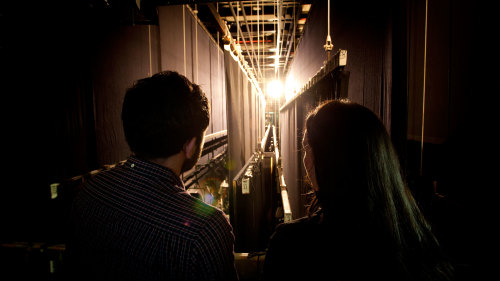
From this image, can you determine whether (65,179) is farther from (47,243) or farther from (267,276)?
(267,276)

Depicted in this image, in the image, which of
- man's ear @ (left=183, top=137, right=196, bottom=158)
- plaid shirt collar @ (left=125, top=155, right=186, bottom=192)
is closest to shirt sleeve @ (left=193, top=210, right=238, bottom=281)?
plaid shirt collar @ (left=125, top=155, right=186, bottom=192)

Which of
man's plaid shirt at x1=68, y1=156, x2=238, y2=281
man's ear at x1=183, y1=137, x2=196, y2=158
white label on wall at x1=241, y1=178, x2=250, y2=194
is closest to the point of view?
man's plaid shirt at x1=68, y1=156, x2=238, y2=281

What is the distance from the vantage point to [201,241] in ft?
2.79

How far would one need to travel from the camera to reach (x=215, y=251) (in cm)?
88

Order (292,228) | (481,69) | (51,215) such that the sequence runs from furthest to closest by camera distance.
Answer: (51,215) < (292,228) < (481,69)

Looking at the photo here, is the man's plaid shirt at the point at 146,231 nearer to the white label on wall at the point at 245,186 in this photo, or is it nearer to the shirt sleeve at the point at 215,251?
the shirt sleeve at the point at 215,251

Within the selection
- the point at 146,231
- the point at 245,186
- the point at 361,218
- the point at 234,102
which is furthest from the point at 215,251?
the point at 234,102

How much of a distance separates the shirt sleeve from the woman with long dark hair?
266mm

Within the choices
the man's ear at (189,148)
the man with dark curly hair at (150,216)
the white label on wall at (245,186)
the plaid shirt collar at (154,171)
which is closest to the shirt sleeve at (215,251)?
the man with dark curly hair at (150,216)

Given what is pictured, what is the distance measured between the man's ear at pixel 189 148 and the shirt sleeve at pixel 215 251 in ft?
1.16

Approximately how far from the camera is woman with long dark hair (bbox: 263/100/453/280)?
85 centimetres

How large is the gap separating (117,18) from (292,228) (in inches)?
92.1

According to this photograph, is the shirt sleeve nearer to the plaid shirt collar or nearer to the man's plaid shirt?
the man's plaid shirt

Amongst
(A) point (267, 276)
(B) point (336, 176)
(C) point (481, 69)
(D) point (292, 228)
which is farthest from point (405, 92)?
(A) point (267, 276)
